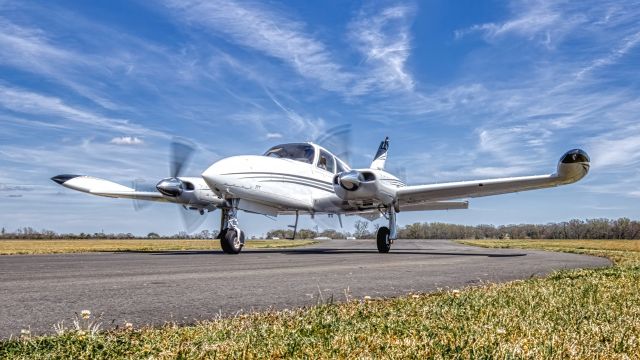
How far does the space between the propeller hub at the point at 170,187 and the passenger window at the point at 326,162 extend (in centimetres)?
565

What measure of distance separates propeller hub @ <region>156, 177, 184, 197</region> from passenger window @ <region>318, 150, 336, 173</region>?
18.5 feet

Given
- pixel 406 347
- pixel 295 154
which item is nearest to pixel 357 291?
pixel 406 347

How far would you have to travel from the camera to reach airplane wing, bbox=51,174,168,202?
23969 mm

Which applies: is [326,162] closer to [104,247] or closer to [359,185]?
[359,185]

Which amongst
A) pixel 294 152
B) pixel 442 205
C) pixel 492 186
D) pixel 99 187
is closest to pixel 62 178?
pixel 99 187

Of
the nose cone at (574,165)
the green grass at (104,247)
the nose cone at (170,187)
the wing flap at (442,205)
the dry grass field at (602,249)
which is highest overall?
the nose cone at (574,165)

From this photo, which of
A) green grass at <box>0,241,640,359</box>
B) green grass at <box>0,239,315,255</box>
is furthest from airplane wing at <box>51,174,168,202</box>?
green grass at <box>0,241,640,359</box>

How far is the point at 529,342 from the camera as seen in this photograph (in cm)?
295

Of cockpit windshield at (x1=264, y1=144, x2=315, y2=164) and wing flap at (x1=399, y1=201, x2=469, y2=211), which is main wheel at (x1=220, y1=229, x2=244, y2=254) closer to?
cockpit windshield at (x1=264, y1=144, x2=315, y2=164)

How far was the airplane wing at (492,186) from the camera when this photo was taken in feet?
51.9

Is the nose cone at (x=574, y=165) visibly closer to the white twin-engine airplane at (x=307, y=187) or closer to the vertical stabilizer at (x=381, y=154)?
the white twin-engine airplane at (x=307, y=187)

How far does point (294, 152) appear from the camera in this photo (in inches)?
784

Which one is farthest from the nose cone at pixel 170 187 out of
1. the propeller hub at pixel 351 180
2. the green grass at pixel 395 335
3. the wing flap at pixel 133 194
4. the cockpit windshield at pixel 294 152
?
the green grass at pixel 395 335

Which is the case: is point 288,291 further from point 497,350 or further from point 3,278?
point 3,278
